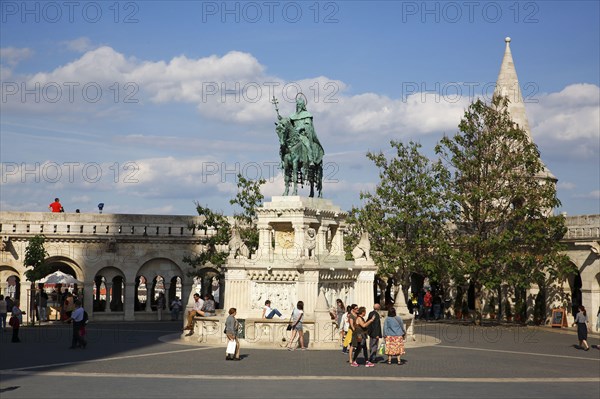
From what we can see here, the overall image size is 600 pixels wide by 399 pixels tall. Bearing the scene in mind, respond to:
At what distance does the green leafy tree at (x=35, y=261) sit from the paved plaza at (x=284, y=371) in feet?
33.7

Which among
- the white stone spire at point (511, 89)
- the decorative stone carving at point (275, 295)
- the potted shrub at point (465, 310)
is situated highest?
the white stone spire at point (511, 89)

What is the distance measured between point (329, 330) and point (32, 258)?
1911cm

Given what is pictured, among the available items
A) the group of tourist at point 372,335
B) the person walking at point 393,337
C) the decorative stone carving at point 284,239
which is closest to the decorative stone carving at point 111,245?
the decorative stone carving at point 284,239

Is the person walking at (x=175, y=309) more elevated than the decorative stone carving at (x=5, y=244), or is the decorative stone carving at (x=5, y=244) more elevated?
the decorative stone carving at (x=5, y=244)

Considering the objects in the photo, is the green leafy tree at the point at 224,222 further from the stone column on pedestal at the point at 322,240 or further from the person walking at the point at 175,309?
the stone column on pedestal at the point at 322,240

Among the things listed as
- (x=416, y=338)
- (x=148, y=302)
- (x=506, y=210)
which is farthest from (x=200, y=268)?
(x=416, y=338)

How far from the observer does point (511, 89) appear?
4425 centimetres

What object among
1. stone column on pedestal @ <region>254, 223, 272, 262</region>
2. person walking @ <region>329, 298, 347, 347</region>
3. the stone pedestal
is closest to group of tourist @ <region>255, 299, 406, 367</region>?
person walking @ <region>329, 298, 347, 347</region>

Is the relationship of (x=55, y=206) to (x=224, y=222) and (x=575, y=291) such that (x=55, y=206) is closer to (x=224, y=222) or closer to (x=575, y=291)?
(x=224, y=222)

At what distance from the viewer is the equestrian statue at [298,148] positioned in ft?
97.6

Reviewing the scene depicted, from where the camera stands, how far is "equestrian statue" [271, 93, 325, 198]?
2973 centimetres

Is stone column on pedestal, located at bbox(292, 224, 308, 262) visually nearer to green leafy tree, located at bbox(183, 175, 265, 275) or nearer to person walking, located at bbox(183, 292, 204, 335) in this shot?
person walking, located at bbox(183, 292, 204, 335)

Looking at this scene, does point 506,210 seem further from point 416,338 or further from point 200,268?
point 200,268

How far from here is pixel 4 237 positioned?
42.5 meters
